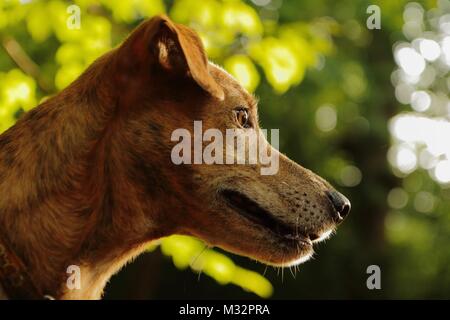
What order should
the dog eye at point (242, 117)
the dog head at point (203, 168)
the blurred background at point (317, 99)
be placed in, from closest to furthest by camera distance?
the dog head at point (203, 168) → the dog eye at point (242, 117) → the blurred background at point (317, 99)

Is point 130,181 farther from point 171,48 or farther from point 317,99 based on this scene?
point 317,99

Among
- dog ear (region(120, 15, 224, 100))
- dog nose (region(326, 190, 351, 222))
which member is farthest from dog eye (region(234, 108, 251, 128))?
dog nose (region(326, 190, 351, 222))

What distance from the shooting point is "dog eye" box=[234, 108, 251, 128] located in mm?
3085

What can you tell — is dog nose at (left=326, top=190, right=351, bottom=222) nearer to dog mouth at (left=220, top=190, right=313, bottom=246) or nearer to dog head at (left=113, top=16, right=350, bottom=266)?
dog head at (left=113, top=16, right=350, bottom=266)

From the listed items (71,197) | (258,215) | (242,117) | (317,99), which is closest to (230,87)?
(242,117)

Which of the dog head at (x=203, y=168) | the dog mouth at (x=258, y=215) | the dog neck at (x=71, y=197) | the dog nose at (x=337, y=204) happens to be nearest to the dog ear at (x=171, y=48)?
the dog head at (x=203, y=168)

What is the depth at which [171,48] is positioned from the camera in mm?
2816

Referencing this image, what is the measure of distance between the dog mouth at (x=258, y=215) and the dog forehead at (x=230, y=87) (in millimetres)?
452

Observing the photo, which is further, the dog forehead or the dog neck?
the dog forehead

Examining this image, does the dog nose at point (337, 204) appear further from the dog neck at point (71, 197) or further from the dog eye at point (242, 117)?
the dog neck at point (71, 197)

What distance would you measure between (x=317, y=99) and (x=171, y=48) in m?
6.54

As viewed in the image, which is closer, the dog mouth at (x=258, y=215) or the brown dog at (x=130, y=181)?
the brown dog at (x=130, y=181)

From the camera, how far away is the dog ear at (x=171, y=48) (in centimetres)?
268

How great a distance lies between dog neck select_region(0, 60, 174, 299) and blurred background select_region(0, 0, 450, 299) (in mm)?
737
